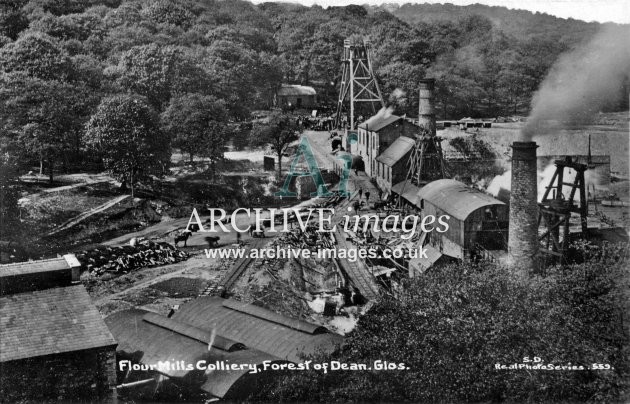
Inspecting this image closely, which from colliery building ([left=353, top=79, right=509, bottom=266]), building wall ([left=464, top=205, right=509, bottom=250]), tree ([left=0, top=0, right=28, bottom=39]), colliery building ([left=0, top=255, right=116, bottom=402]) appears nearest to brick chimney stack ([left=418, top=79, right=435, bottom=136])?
colliery building ([left=353, top=79, right=509, bottom=266])

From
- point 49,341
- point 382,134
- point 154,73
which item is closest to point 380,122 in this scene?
point 382,134

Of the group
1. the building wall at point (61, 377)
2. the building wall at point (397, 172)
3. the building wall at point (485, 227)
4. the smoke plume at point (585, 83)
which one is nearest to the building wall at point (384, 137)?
the building wall at point (397, 172)

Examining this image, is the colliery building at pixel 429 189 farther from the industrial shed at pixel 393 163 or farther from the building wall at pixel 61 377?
the building wall at pixel 61 377

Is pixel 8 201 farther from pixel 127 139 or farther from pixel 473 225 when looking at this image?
pixel 473 225

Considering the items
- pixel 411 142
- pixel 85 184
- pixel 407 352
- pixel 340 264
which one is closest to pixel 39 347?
pixel 407 352

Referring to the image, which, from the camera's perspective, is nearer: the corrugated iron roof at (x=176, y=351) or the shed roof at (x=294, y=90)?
the corrugated iron roof at (x=176, y=351)

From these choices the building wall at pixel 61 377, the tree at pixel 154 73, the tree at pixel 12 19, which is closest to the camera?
the building wall at pixel 61 377

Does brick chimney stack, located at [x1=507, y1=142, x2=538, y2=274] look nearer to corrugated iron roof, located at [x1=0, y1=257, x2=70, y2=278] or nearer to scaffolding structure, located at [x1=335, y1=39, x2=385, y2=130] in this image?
corrugated iron roof, located at [x1=0, y1=257, x2=70, y2=278]
